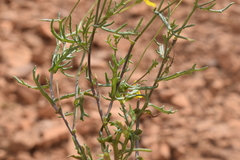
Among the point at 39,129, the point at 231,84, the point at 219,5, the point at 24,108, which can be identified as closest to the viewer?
the point at 39,129

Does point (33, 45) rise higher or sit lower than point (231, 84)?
higher

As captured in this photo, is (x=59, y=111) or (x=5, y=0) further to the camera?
(x=5, y=0)

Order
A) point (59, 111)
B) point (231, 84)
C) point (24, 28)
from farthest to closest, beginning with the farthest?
point (24, 28) < point (231, 84) < point (59, 111)

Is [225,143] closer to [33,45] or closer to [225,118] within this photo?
[225,118]

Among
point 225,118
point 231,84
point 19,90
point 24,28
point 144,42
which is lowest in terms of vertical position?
point 225,118

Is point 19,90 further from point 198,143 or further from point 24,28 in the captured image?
point 198,143

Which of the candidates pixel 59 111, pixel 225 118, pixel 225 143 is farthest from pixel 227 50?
pixel 59 111

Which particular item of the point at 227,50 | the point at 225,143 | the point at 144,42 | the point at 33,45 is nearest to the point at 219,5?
the point at 227,50

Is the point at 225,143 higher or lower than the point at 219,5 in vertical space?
lower

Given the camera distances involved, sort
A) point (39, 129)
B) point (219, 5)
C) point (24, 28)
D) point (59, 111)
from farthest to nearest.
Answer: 1. point (219, 5)
2. point (24, 28)
3. point (39, 129)
4. point (59, 111)
